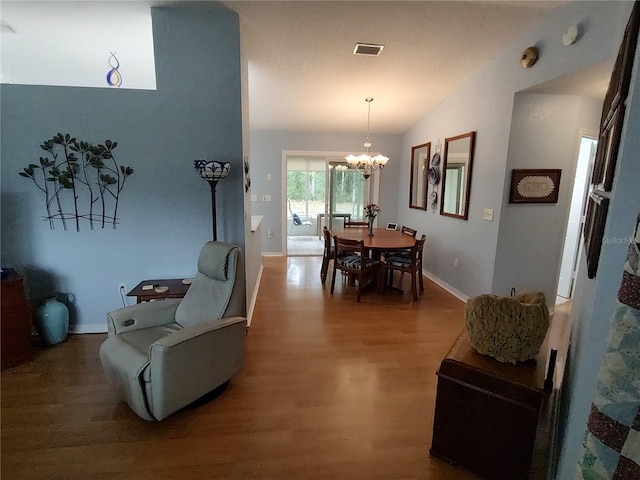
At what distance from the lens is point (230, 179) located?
2846 mm

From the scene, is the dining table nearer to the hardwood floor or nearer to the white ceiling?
the hardwood floor

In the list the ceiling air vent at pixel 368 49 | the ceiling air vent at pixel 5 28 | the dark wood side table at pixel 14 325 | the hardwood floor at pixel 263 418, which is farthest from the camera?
the ceiling air vent at pixel 368 49

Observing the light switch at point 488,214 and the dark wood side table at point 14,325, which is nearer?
the dark wood side table at point 14,325

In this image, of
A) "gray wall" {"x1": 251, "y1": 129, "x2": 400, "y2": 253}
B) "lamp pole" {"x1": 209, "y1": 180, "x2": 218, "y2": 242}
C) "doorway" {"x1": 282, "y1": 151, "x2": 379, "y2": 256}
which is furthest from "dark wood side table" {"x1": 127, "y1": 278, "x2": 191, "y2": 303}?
"doorway" {"x1": 282, "y1": 151, "x2": 379, "y2": 256}

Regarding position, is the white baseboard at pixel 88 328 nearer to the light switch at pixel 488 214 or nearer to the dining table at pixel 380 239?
the dining table at pixel 380 239

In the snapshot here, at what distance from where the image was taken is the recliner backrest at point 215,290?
2.18 meters

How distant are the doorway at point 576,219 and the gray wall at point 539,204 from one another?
23 cm

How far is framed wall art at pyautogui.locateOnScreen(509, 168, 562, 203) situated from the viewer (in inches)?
129

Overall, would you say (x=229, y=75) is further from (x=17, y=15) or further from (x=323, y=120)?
(x=323, y=120)

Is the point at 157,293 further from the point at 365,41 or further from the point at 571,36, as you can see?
the point at 571,36

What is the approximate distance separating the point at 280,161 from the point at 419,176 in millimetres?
2522

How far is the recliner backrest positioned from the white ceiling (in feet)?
6.68

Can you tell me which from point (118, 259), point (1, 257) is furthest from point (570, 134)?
point (1, 257)

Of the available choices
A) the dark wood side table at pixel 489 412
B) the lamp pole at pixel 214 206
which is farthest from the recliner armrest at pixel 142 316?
the dark wood side table at pixel 489 412
